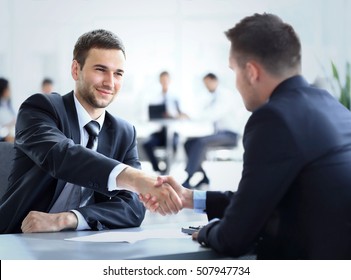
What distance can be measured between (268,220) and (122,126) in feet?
3.65

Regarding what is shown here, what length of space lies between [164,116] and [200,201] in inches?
276

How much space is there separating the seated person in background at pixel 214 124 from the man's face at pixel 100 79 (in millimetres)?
5311

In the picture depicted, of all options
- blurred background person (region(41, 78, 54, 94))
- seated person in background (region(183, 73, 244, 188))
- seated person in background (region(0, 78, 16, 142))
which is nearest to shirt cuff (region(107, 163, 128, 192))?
seated person in background (region(183, 73, 244, 188))

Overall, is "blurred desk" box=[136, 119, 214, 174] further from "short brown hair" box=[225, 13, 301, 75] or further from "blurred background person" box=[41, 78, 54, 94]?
"short brown hair" box=[225, 13, 301, 75]

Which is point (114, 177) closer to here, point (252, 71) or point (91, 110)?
point (91, 110)

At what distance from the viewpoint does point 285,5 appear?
9758mm

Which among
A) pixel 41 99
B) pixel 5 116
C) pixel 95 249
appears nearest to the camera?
pixel 95 249

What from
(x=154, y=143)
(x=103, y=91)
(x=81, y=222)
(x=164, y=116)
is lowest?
(x=154, y=143)

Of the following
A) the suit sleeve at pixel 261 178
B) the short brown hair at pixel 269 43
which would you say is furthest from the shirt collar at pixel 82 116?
the suit sleeve at pixel 261 178

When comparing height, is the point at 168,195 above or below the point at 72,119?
below

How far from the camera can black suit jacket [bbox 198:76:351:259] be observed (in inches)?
55.1

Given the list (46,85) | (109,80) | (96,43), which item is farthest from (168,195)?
(46,85)

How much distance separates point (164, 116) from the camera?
8.84 metres
